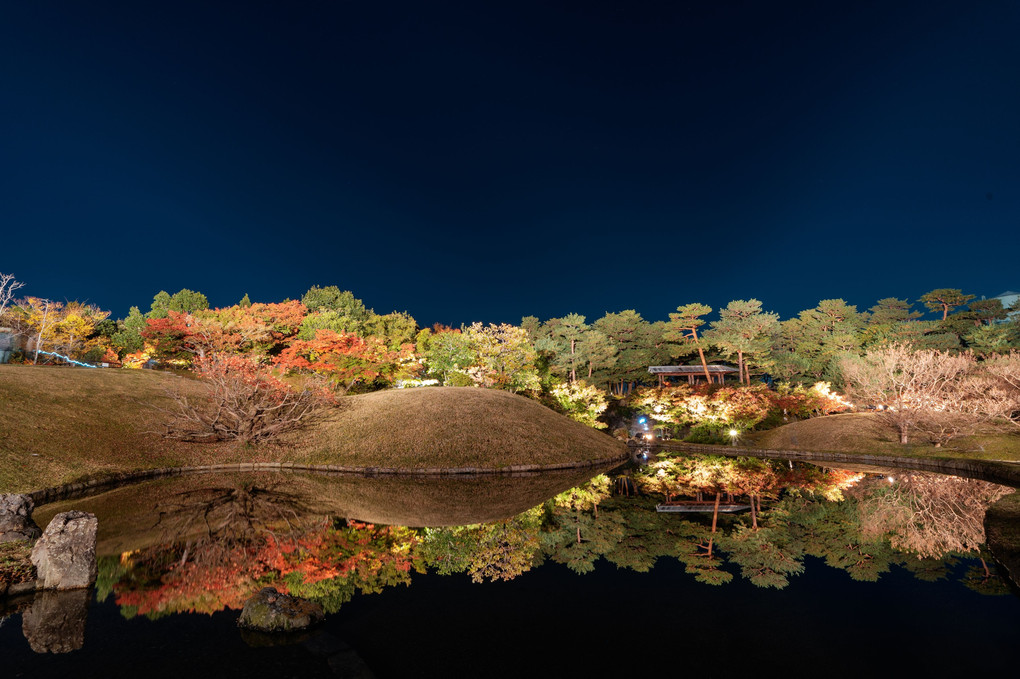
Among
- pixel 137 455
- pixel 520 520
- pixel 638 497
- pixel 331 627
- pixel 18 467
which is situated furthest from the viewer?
pixel 137 455

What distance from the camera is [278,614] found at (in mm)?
6566

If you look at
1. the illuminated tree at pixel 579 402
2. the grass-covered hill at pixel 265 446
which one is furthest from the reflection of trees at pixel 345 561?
the illuminated tree at pixel 579 402

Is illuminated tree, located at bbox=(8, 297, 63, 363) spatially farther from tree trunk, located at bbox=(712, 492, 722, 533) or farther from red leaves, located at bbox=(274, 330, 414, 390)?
tree trunk, located at bbox=(712, 492, 722, 533)

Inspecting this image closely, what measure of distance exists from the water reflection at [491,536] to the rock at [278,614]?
0.74m

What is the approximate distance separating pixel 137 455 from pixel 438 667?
2230 centimetres

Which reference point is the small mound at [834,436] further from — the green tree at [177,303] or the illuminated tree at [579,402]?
the green tree at [177,303]

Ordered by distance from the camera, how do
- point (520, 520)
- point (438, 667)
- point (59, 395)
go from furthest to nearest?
1. point (59, 395)
2. point (520, 520)
3. point (438, 667)

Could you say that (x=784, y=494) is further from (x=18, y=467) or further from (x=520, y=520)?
(x=18, y=467)

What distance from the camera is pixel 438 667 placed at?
582 centimetres

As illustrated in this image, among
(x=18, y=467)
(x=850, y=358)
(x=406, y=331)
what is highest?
(x=406, y=331)

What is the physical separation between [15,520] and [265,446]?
15808mm

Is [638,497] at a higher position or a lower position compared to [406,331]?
lower

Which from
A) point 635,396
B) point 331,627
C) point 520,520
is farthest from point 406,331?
point 331,627

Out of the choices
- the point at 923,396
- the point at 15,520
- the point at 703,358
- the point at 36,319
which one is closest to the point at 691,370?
the point at 703,358
